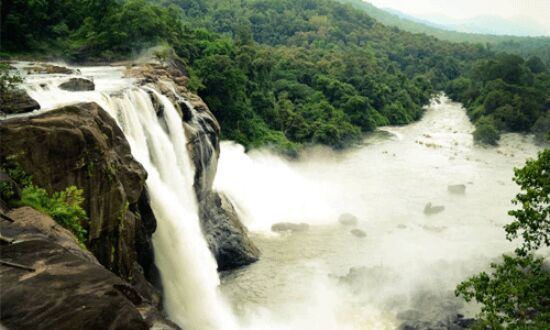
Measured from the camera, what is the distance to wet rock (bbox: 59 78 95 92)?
18109 millimetres

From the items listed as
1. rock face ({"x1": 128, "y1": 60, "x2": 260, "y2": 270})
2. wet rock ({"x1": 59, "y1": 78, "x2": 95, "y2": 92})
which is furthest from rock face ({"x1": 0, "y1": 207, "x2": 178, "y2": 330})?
rock face ({"x1": 128, "y1": 60, "x2": 260, "y2": 270})

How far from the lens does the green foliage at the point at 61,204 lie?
33.0 feet

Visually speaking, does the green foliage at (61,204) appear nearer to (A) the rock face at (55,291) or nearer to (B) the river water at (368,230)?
(A) the rock face at (55,291)

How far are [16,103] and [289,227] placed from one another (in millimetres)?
18812

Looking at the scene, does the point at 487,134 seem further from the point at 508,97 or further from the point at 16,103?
the point at 16,103

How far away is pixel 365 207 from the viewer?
113 ft

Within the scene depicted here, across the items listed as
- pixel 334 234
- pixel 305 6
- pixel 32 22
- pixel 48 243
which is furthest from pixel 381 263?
pixel 305 6

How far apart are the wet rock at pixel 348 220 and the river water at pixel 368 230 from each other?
0.40m

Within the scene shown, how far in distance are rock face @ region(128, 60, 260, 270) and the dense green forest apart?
9971mm

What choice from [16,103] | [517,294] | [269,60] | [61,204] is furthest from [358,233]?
[269,60]

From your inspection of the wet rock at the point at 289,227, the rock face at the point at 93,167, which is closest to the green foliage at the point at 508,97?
the wet rock at the point at 289,227

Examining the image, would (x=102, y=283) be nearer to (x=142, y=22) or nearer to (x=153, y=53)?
(x=153, y=53)

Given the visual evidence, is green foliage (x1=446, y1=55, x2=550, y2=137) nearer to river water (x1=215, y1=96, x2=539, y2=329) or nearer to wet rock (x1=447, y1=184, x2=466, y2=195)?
river water (x1=215, y1=96, x2=539, y2=329)

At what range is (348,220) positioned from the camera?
3080 cm
